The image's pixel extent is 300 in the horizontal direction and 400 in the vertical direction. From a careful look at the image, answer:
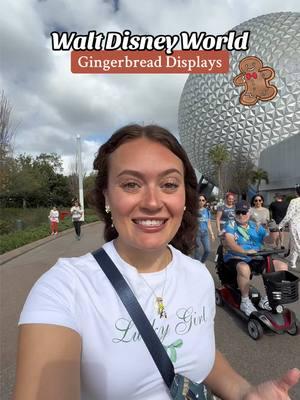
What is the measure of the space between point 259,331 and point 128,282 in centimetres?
312

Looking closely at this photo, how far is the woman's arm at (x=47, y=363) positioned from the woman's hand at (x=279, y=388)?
67cm

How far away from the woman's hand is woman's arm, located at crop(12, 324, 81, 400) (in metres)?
0.67

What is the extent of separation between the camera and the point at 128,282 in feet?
4.08

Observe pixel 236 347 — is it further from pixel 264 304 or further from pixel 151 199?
pixel 151 199

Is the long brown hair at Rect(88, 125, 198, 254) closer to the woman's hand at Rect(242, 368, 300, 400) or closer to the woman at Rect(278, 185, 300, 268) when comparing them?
the woman's hand at Rect(242, 368, 300, 400)

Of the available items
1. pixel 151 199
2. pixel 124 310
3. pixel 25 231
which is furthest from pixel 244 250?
pixel 25 231

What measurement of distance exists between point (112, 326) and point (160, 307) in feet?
0.70

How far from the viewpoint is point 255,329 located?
12.6 feet

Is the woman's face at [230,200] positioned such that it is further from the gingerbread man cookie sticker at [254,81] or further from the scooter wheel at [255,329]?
the gingerbread man cookie sticker at [254,81]

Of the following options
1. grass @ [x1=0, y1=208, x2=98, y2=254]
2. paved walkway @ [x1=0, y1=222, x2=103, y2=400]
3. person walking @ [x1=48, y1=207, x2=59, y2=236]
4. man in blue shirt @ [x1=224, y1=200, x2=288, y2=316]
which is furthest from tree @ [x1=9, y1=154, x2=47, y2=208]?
man in blue shirt @ [x1=224, y1=200, x2=288, y2=316]

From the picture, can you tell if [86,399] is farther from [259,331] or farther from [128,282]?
[259,331]

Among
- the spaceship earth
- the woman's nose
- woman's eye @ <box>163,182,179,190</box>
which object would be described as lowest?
the woman's nose

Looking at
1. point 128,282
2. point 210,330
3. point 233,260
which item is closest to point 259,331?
point 233,260

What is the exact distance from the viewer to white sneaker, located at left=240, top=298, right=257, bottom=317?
4.16 meters
